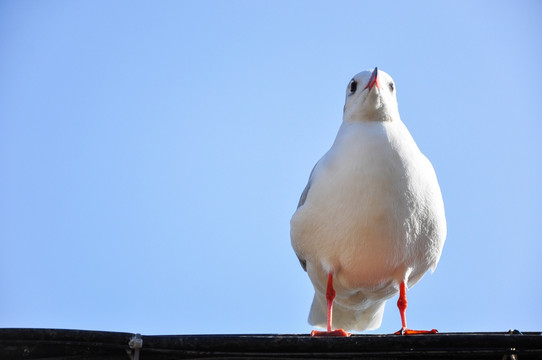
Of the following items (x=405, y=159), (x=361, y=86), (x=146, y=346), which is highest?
(x=361, y=86)

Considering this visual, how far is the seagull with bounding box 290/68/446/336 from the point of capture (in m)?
7.49

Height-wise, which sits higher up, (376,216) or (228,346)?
(376,216)

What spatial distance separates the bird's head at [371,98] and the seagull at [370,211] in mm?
10

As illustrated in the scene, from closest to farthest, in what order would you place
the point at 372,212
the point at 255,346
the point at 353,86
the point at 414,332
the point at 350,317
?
the point at 255,346
the point at 414,332
the point at 372,212
the point at 353,86
the point at 350,317

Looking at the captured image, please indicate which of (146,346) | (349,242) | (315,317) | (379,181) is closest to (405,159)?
(379,181)

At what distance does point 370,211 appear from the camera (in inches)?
293

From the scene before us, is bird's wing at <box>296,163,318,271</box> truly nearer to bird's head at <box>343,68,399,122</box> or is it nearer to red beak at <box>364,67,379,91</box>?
bird's head at <box>343,68,399,122</box>

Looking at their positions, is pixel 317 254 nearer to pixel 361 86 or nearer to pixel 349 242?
pixel 349 242

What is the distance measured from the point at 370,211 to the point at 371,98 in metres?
1.47

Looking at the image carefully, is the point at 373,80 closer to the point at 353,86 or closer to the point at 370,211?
the point at 353,86

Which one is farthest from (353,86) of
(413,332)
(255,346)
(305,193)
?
(255,346)

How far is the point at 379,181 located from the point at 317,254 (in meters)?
1.08

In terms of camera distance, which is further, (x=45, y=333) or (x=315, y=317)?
(x=315, y=317)

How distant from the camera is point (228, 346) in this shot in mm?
4855
